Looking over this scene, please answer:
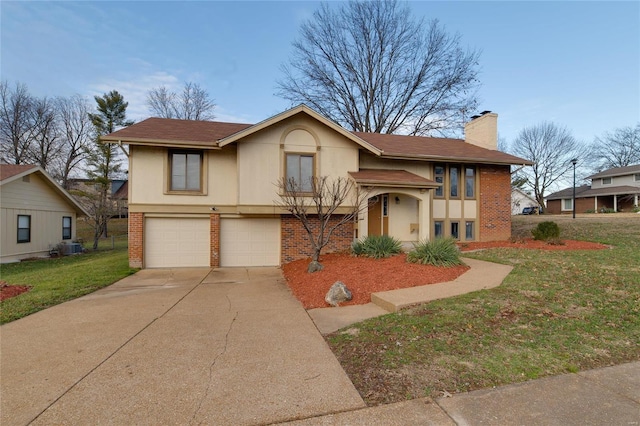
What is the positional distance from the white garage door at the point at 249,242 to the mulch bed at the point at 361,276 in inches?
76.0

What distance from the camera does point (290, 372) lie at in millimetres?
3469

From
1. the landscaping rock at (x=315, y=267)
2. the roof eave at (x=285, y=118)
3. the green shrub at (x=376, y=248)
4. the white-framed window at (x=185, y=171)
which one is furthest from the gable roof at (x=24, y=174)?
the green shrub at (x=376, y=248)

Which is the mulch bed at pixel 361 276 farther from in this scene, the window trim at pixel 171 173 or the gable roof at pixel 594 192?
the gable roof at pixel 594 192

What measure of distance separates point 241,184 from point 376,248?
4964 mm

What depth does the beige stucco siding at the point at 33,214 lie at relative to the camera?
544 inches

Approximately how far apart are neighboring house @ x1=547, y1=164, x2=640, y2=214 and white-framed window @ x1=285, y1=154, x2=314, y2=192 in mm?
36691

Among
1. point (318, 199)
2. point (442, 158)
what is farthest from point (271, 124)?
point (442, 158)

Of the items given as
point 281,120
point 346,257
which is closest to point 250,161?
point 281,120

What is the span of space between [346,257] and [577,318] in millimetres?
6309

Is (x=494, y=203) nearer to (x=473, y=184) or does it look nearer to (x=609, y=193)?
(x=473, y=184)

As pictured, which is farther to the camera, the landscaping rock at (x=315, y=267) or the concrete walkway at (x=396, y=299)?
the landscaping rock at (x=315, y=267)

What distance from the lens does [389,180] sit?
11.2 metres

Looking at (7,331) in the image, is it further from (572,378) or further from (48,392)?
(572,378)

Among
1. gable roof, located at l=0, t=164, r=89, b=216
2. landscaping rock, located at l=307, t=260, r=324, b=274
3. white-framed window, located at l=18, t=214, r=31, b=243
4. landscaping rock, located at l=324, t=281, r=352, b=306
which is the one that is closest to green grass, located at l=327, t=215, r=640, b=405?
landscaping rock, located at l=324, t=281, r=352, b=306
